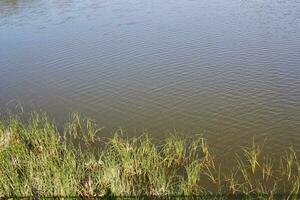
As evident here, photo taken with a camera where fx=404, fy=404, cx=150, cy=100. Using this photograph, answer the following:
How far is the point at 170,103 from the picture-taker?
12031mm

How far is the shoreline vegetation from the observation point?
285 inches

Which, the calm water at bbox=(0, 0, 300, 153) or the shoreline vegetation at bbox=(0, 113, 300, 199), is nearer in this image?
the shoreline vegetation at bbox=(0, 113, 300, 199)

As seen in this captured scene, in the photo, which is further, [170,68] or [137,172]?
[170,68]

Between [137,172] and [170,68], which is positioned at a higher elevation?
[137,172]

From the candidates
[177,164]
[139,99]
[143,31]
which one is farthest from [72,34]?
[177,164]

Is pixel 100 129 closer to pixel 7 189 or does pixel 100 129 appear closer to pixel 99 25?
pixel 7 189

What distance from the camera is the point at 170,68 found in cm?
1443

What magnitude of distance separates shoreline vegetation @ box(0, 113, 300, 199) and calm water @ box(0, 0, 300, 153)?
101cm

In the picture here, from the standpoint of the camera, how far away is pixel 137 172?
8.12 metres

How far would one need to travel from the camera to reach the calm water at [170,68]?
10.9 m

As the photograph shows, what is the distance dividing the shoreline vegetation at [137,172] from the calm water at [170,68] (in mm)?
1008

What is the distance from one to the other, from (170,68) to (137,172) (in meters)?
6.88

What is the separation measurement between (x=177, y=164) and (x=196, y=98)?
3893mm

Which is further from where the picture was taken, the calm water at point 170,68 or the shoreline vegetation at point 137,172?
the calm water at point 170,68
